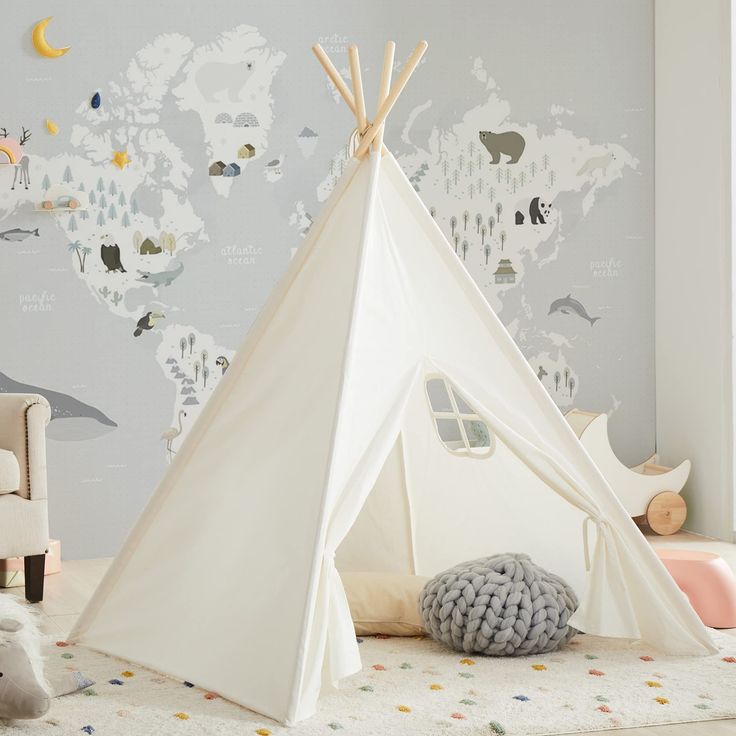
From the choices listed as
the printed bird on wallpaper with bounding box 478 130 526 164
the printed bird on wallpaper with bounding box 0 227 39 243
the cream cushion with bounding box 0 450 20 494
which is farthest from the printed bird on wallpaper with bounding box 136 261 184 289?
the printed bird on wallpaper with bounding box 478 130 526 164

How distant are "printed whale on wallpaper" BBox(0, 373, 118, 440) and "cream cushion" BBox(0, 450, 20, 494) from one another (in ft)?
2.15

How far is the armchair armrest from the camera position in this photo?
3.66 meters

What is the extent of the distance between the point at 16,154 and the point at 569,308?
2.35 metres

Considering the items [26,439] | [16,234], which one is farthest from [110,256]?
[26,439]

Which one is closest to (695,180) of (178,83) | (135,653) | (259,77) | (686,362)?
(686,362)

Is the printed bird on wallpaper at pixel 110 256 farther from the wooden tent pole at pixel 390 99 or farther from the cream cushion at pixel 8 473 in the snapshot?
the wooden tent pole at pixel 390 99

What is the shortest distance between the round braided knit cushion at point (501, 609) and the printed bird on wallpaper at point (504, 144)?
A: 2.33 m

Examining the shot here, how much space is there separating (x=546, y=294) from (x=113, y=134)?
75.3 inches

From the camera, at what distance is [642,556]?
113 inches

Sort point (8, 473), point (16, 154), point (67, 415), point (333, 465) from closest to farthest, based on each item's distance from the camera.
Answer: point (333, 465), point (8, 473), point (16, 154), point (67, 415)

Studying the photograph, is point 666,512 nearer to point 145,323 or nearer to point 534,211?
point 534,211

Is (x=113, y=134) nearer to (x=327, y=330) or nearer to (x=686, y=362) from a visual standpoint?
(x=327, y=330)

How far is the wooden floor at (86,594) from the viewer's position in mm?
2314

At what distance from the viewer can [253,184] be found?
449 cm
